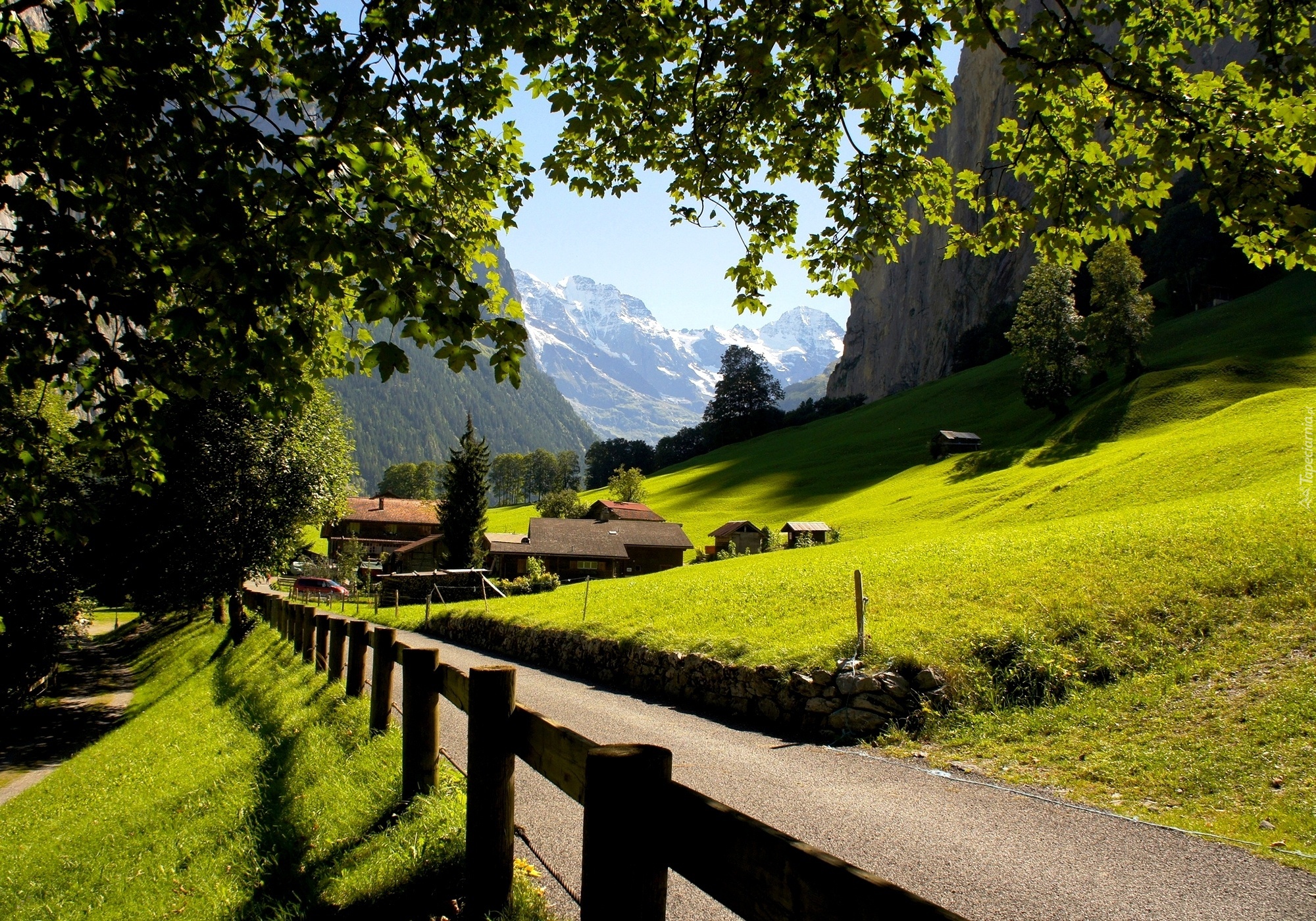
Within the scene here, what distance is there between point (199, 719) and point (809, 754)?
1076 cm

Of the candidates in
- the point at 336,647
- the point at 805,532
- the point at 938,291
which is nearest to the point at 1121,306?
the point at 805,532

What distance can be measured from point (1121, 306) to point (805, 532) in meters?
34.9

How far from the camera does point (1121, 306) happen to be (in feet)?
200

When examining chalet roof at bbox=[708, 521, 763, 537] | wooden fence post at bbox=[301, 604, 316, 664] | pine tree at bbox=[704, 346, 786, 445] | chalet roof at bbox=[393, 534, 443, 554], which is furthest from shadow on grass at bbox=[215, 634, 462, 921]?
pine tree at bbox=[704, 346, 786, 445]

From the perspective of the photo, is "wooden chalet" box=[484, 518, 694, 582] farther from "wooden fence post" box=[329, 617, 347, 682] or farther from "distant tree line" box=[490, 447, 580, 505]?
"distant tree line" box=[490, 447, 580, 505]

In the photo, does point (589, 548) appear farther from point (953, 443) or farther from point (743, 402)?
point (743, 402)

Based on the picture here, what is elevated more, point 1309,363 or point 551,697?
point 1309,363

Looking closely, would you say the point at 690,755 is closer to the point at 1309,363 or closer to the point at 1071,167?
the point at 1071,167

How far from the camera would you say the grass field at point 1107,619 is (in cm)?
759

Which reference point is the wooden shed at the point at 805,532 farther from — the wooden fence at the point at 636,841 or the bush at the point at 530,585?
the wooden fence at the point at 636,841

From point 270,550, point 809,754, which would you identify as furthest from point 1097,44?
point 270,550

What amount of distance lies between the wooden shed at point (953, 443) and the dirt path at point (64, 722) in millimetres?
66365

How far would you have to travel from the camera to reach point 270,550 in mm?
25609

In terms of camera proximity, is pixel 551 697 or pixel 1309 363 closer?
pixel 551 697
